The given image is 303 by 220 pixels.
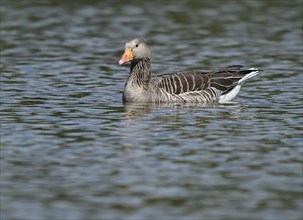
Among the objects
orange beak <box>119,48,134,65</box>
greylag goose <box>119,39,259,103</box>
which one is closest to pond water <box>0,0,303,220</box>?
greylag goose <box>119,39,259,103</box>

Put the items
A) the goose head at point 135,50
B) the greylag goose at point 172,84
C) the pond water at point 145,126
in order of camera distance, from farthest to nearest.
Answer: the goose head at point 135,50 < the greylag goose at point 172,84 < the pond water at point 145,126

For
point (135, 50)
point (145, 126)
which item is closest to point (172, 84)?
point (135, 50)

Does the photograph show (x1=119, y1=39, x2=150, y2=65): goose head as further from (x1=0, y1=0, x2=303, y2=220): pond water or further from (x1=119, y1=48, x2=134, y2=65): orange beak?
(x1=0, y1=0, x2=303, y2=220): pond water

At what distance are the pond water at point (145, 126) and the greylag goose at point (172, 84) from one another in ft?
1.24

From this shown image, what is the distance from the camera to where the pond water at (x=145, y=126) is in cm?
1257

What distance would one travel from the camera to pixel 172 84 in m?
21.0

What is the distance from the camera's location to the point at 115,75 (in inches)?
973

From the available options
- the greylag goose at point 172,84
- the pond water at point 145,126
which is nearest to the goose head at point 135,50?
the greylag goose at point 172,84

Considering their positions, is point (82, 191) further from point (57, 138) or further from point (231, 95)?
point (231, 95)

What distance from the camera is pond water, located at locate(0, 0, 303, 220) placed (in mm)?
12570

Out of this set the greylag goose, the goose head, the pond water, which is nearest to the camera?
the pond water

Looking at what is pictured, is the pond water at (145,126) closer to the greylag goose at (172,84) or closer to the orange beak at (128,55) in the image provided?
the greylag goose at (172,84)

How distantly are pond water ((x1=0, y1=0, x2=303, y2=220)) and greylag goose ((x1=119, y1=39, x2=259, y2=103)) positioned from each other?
1.24ft

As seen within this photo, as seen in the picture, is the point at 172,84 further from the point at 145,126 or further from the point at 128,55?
the point at 145,126
